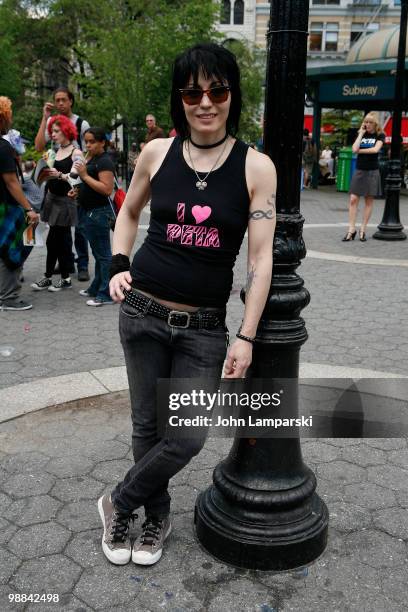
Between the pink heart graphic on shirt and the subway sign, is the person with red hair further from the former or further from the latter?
the subway sign

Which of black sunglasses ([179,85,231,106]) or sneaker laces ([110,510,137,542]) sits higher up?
black sunglasses ([179,85,231,106])

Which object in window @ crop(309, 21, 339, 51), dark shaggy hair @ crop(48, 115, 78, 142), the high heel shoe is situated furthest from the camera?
window @ crop(309, 21, 339, 51)

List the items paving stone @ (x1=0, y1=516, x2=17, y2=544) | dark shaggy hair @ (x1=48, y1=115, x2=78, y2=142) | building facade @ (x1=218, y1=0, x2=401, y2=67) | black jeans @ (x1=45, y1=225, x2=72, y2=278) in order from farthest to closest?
building facade @ (x1=218, y1=0, x2=401, y2=67)
black jeans @ (x1=45, y1=225, x2=72, y2=278)
dark shaggy hair @ (x1=48, y1=115, x2=78, y2=142)
paving stone @ (x1=0, y1=516, x2=17, y2=544)

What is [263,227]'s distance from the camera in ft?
7.73

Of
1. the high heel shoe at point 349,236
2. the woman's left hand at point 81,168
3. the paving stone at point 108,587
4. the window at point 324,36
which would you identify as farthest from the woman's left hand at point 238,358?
the window at point 324,36

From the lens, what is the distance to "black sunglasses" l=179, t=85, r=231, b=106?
2279 mm

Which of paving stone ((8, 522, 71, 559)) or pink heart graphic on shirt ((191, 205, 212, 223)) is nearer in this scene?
pink heart graphic on shirt ((191, 205, 212, 223))

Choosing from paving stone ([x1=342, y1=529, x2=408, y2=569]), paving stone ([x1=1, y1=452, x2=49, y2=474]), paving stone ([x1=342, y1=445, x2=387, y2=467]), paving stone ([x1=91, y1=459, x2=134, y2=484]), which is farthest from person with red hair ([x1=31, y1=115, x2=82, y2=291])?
paving stone ([x1=342, y1=529, x2=408, y2=569])

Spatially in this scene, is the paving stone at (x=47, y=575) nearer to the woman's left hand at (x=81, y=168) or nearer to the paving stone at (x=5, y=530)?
the paving stone at (x=5, y=530)

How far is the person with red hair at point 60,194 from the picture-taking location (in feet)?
22.1

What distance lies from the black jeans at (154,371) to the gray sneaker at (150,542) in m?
0.13

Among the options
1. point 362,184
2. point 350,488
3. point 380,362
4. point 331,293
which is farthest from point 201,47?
point 362,184

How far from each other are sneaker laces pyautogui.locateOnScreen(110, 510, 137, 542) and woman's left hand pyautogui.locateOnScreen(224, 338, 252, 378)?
82 centimetres

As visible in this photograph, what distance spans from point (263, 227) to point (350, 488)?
5.26ft
